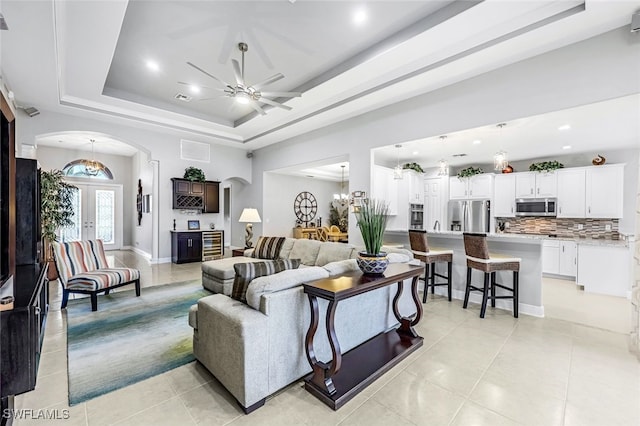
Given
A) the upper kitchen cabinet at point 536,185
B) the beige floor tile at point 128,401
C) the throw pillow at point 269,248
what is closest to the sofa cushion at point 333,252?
the throw pillow at point 269,248

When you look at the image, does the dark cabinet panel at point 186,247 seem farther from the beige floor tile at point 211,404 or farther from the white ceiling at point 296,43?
the beige floor tile at point 211,404

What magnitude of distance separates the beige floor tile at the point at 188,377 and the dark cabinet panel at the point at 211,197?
235 inches

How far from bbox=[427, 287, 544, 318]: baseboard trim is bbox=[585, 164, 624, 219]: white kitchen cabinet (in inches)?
136

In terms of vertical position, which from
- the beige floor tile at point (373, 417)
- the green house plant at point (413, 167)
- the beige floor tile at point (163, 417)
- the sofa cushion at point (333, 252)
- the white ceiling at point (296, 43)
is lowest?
the beige floor tile at point (373, 417)

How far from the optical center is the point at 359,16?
3.19 metres

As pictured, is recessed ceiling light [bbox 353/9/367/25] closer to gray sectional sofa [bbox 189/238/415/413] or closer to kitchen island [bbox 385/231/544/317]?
gray sectional sofa [bbox 189/238/415/413]

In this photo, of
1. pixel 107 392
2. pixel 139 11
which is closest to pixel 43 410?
pixel 107 392

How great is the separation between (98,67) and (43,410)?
4228mm

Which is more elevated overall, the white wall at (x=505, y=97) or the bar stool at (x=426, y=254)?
the white wall at (x=505, y=97)

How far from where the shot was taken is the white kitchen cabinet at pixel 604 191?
5398mm

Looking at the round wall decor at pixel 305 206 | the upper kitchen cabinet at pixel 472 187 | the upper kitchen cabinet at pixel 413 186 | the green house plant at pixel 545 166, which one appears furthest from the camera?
the round wall decor at pixel 305 206

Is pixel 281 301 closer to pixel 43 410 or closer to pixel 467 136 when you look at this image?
pixel 43 410

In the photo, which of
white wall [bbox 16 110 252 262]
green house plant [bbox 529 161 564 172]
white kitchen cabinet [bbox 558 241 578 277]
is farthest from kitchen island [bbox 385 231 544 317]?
white wall [bbox 16 110 252 262]

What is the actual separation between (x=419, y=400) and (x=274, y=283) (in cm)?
136
